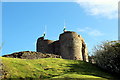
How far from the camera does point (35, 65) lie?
851 inches

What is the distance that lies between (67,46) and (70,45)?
0.63m

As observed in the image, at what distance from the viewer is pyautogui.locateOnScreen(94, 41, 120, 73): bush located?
2576 cm

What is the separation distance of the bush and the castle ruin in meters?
9.37

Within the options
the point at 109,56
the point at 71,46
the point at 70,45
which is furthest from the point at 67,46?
the point at 109,56

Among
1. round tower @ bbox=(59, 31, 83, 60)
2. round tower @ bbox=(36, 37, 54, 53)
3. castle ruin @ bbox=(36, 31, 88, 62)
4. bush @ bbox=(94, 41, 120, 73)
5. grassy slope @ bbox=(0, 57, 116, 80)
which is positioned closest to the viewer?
grassy slope @ bbox=(0, 57, 116, 80)

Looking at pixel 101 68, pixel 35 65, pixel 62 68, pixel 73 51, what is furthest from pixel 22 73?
pixel 73 51

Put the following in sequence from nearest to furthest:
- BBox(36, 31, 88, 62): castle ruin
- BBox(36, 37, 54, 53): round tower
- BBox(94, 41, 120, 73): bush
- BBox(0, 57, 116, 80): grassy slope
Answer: BBox(0, 57, 116, 80): grassy slope
BBox(94, 41, 120, 73): bush
BBox(36, 31, 88, 62): castle ruin
BBox(36, 37, 54, 53): round tower

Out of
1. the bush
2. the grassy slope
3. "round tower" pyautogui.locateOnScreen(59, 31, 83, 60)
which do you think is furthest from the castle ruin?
the grassy slope

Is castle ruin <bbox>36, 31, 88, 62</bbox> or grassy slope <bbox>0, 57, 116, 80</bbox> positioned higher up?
castle ruin <bbox>36, 31, 88, 62</bbox>

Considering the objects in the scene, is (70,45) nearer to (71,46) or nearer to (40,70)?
(71,46)

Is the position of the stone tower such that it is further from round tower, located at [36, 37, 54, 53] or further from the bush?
the bush

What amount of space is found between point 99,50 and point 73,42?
419 inches

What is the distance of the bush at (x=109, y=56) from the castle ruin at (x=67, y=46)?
9372 millimetres

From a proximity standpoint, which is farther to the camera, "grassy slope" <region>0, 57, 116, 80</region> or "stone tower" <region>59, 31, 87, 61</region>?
"stone tower" <region>59, 31, 87, 61</region>
